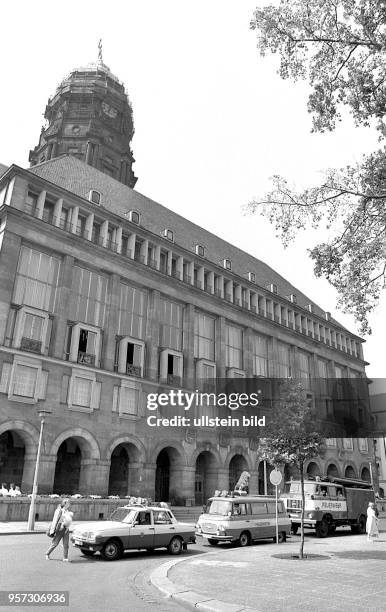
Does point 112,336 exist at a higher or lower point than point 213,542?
higher

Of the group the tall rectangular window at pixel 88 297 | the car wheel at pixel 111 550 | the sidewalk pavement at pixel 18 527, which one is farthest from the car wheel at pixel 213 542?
the tall rectangular window at pixel 88 297

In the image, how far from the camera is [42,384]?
30.9 m

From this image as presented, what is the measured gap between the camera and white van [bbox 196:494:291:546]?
18.5 metres

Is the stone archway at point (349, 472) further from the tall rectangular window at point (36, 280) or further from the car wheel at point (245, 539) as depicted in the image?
the car wheel at point (245, 539)

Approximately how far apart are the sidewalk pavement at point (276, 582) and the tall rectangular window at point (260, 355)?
111 ft

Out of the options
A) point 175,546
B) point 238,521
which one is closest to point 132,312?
point 238,521

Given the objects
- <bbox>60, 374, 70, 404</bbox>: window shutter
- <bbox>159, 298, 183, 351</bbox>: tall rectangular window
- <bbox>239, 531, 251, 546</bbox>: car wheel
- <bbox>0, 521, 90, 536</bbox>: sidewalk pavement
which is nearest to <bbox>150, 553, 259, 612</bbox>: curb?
<bbox>239, 531, 251, 546</bbox>: car wheel

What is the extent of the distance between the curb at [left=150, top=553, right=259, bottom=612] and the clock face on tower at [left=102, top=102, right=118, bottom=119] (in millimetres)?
71373

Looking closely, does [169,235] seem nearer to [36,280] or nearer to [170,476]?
[36,280]

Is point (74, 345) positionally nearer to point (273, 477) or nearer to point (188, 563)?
point (273, 477)

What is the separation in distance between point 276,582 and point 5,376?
23.5 metres

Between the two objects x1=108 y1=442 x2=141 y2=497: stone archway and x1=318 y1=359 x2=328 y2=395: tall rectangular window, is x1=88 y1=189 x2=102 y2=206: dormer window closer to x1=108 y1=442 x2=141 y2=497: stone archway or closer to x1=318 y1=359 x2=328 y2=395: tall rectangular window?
x1=108 y1=442 x2=141 y2=497: stone archway

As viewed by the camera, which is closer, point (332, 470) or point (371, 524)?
point (371, 524)

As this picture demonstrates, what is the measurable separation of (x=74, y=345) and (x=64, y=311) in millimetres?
2572
